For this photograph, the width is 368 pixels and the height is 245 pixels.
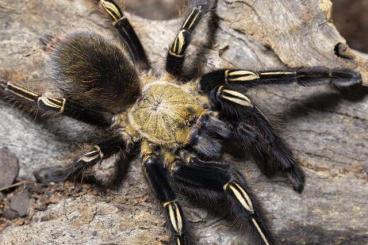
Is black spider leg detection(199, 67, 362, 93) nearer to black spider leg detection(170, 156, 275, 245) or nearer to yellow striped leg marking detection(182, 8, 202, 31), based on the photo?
yellow striped leg marking detection(182, 8, 202, 31)

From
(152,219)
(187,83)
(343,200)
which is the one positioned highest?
(187,83)

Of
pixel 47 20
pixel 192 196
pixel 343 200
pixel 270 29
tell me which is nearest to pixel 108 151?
pixel 192 196

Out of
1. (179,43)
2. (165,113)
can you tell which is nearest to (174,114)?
(165,113)

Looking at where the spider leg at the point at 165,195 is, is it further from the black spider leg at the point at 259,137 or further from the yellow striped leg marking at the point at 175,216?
the black spider leg at the point at 259,137

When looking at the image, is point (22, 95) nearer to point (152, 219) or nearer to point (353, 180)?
point (152, 219)

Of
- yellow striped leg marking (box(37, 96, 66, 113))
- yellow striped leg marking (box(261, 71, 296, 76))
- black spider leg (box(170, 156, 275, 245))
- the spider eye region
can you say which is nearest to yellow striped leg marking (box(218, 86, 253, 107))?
yellow striped leg marking (box(261, 71, 296, 76))

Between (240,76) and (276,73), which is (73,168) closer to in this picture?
(240,76)

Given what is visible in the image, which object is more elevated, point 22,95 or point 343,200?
point 22,95
